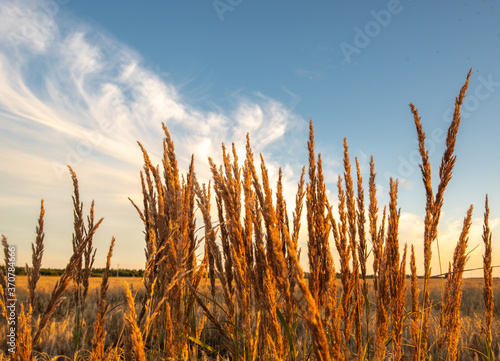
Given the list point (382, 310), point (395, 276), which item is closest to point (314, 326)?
point (382, 310)

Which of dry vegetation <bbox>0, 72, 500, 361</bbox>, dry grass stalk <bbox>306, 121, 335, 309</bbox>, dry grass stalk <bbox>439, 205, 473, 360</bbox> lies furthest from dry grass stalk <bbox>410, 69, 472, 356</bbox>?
dry grass stalk <bbox>306, 121, 335, 309</bbox>

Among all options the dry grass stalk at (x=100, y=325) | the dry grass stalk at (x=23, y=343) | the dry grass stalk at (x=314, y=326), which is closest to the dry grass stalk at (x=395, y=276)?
the dry grass stalk at (x=314, y=326)

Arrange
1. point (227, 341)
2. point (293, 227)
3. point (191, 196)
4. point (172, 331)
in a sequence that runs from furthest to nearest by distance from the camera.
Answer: point (293, 227), point (191, 196), point (227, 341), point (172, 331)

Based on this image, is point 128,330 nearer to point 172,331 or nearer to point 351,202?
point 172,331

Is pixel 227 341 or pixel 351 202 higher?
pixel 351 202

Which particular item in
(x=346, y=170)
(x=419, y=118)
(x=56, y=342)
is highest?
(x=419, y=118)

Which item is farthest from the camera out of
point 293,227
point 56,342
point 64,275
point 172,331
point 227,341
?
point 56,342

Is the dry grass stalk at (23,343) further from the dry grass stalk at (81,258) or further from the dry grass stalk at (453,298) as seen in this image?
the dry grass stalk at (453,298)

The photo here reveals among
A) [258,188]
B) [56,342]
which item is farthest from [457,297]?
[56,342]

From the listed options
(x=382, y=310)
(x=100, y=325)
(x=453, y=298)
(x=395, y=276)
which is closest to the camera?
(x=100, y=325)

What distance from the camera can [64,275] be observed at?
1.61 m

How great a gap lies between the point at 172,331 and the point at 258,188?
85cm

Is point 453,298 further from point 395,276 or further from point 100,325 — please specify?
point 100,325

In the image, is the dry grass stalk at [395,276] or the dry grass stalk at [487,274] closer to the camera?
the dry grass stalk at [395,276]
